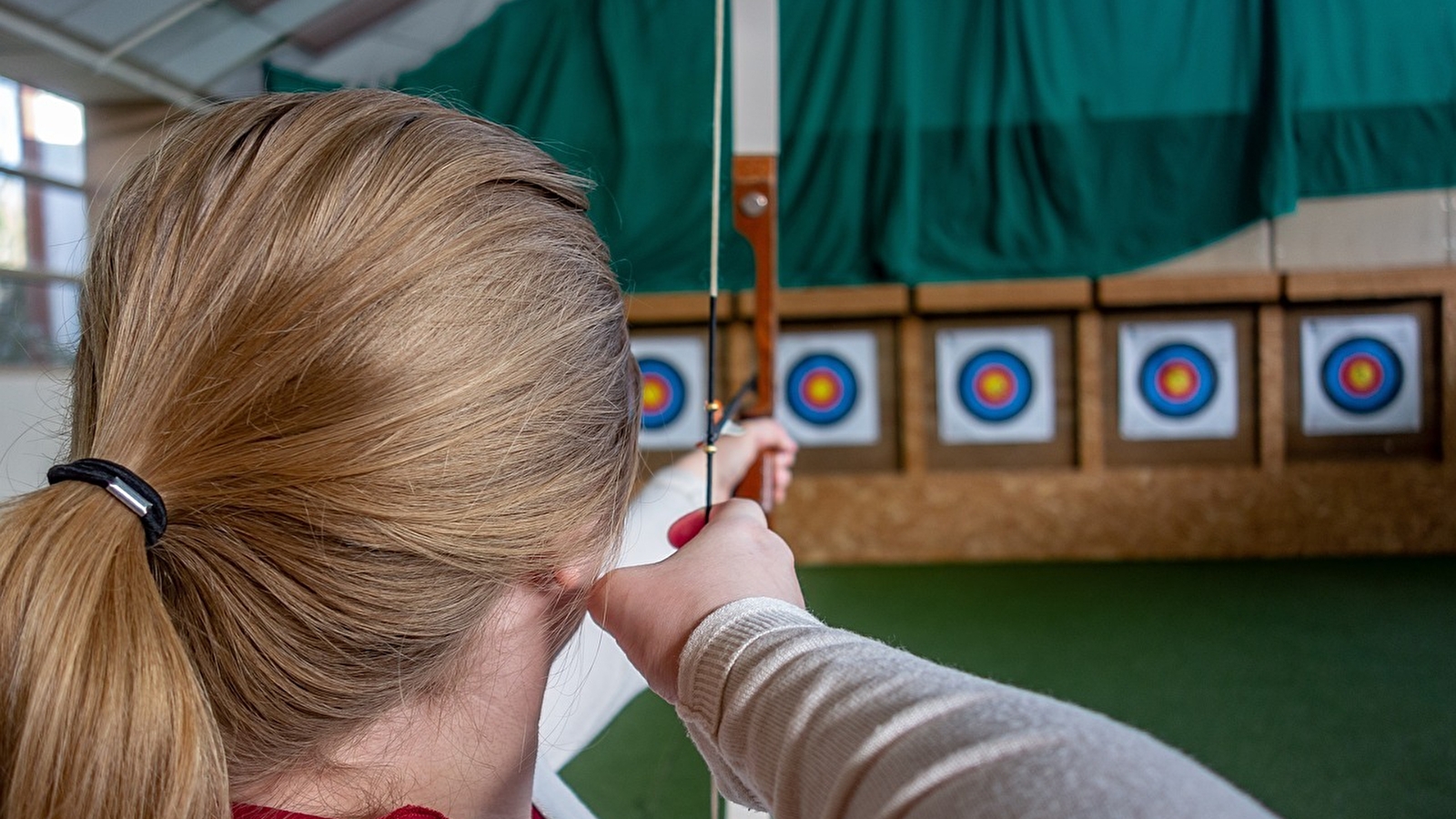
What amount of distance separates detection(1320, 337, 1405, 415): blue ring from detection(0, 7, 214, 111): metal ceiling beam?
2585 mm

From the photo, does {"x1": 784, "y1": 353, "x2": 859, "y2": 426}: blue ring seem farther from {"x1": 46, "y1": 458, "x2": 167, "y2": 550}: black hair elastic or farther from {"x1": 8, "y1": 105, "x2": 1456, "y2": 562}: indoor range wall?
{"x1": 46, "y1": 458, "x2": 167, "y2": 550}: black hair elastic

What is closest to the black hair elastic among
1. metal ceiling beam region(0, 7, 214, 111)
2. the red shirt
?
the red shirt

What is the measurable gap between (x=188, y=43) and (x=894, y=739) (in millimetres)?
1221

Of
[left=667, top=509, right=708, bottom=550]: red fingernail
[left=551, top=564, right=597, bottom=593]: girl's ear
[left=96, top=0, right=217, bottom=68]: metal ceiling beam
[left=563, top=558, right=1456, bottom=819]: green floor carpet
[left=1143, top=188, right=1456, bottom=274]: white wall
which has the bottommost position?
[left=563, top=558, right=1456, bottom=819]: green floor carpet

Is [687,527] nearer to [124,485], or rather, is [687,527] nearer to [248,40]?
[124,485]

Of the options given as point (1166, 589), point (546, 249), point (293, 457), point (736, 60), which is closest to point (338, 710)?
point (293, 457)

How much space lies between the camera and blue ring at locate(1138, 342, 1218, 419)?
94.7 inches

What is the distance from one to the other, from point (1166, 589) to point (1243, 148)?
3.89 feet

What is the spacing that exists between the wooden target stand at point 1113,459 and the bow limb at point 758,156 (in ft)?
4.00

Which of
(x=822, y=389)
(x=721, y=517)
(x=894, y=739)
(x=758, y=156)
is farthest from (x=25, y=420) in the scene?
(x=822, y=389)

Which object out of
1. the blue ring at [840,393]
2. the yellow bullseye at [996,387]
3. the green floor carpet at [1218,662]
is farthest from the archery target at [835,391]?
the green floor carpet at [1218,662]

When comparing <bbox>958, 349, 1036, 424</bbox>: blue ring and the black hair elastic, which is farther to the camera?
<bbox>958, 349, 1036, 424</bbox>: blue ring

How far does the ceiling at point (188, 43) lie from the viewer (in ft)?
3.06

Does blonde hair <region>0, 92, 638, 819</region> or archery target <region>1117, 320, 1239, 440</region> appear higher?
blonde hair <region>0, 92, 638, 819</region>
